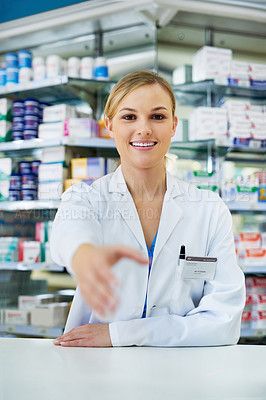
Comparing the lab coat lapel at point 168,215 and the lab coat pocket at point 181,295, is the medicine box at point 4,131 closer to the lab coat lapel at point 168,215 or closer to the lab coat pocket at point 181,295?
the lab coat lapel at point 168,215

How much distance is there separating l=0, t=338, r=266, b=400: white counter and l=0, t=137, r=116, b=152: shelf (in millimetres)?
1950

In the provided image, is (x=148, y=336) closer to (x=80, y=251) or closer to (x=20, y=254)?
(x=80, y=251)

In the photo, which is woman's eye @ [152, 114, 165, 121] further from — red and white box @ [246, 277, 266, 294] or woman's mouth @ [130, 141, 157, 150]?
red and white box @ [246, 277, 266, 294]

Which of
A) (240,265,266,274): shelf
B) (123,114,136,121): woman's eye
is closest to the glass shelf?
(240,265,266,274): shelf

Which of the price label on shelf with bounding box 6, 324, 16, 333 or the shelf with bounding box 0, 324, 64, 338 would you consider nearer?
the shelf with bounding box 0, 324, 64, 338

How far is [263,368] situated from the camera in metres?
0.75

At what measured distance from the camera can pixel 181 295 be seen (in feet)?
3.73

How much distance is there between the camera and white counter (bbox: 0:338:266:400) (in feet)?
2.00

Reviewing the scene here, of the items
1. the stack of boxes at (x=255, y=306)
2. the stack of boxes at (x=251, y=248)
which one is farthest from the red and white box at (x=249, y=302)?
the stack of boxes at (x=251, y=248)

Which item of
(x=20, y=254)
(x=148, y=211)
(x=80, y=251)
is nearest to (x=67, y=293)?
(x=20, y=254)

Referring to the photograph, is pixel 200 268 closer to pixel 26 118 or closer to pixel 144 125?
pixel 144 125

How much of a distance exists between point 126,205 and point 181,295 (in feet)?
1.13

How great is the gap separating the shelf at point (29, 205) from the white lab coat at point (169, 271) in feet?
4.95

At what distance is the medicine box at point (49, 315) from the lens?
2.79 m
